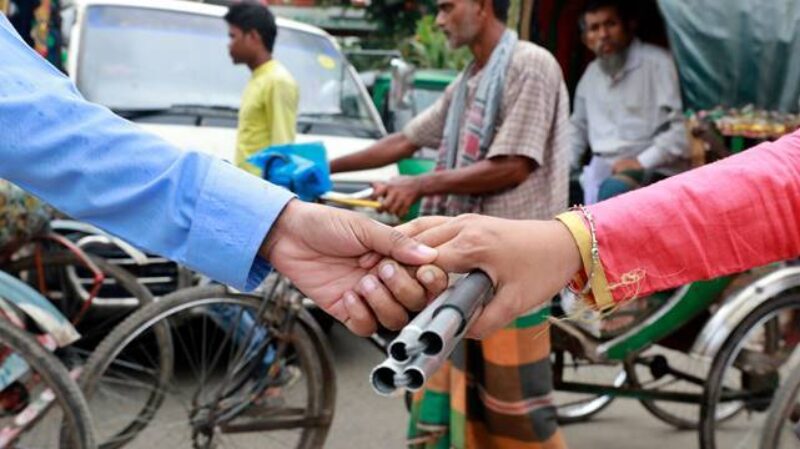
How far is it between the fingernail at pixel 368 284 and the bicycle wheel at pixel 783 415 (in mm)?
1843

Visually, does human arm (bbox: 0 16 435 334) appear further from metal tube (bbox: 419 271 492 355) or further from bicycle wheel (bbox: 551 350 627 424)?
bicycle wheel (bbox: 551 350 627 424)

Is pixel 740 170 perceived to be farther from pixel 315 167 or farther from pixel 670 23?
pixel 670 23

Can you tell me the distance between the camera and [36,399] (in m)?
2.66

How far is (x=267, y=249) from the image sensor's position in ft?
5.08

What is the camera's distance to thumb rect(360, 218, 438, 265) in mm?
1507

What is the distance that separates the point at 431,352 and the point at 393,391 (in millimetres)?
89

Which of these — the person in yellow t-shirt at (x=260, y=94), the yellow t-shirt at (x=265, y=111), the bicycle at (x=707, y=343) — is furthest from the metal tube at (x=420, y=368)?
the yellow t-shirt at (x=265, y=111)

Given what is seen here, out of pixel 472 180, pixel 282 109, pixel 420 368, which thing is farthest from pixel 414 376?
pixel 282 109

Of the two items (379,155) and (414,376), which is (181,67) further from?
(414,376)

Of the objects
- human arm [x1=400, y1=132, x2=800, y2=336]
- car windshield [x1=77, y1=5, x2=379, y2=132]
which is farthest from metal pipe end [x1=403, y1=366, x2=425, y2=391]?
car windshield [x1=77, y1=5, x2=379, y2=132]

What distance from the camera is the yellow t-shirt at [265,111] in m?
4.07

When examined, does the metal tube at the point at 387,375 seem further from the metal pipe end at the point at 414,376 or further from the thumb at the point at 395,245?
the thumb at the point at 395,245

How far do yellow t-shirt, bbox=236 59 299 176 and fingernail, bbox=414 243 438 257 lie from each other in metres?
2.62

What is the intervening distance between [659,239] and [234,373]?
1994 millimetres
